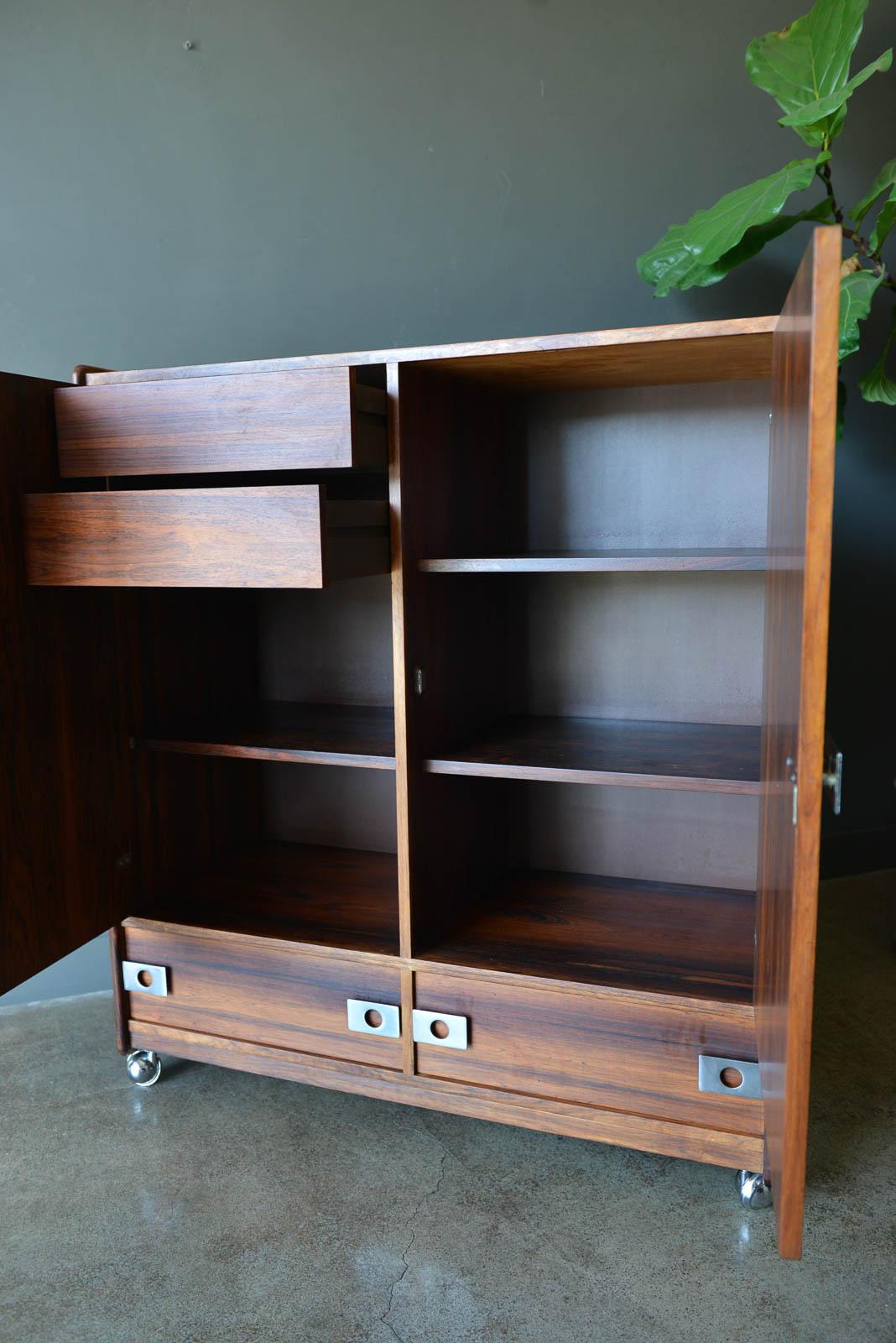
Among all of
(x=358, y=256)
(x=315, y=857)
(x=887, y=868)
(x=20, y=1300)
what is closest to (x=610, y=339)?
(x=358, y=256)

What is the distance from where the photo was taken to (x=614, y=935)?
172 cm

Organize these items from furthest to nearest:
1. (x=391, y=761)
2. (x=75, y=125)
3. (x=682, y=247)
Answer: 1. (x=75, y=125)
2. (x=682, y=247)
3. (x=391, y=761)

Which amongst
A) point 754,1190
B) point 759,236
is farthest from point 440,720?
point 759,236

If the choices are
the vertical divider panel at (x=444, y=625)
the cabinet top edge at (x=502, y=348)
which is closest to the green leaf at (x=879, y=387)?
the cabinet top edge at (x=502, y=348)

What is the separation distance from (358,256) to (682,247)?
0.72 meters

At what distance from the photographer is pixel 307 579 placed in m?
1.40

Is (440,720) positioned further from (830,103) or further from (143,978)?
(830,103)

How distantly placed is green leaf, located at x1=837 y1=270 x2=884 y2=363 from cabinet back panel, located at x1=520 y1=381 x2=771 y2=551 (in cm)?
20

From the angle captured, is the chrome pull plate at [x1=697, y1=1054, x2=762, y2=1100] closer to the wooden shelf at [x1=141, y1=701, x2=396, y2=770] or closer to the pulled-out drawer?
the wooden shelf at [x1=141, y1=701, x2=396, y2=770]

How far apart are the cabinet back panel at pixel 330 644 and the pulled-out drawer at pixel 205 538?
0.57m

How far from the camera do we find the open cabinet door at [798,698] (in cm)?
89

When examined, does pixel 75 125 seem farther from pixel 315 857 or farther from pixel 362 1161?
pixel 362 1161

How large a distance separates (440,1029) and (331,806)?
2.34 ft

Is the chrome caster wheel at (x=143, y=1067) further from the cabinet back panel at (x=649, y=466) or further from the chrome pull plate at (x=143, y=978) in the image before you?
the cabinet back panel at (x=649, y=466)
